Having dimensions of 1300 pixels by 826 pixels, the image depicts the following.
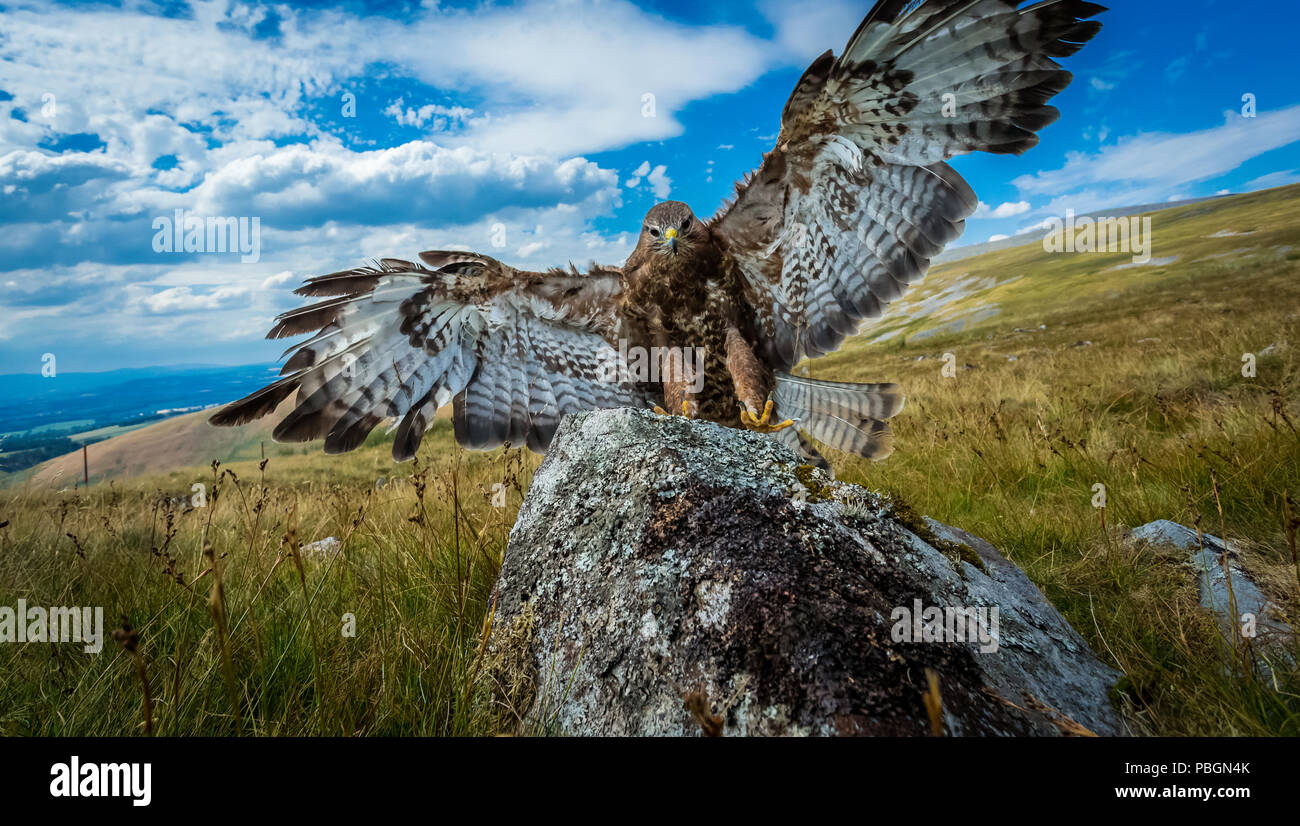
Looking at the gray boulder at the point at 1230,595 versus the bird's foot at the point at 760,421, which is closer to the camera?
the gray boulder at the point at 1230,595

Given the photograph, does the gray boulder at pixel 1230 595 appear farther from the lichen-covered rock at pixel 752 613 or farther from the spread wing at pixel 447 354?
the spread wing at pixel 447 354

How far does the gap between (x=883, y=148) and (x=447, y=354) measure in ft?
11.5

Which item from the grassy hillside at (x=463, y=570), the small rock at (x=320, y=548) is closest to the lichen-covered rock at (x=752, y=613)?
the grassy hillside at (x=463, y=570)

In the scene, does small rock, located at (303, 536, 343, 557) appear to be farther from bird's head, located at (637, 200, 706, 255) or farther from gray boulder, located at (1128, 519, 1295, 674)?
gray boulder, located at (1128, 519, 1295, 674)

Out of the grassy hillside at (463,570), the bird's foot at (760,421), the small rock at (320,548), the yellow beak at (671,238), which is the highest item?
the yellow beak at (671,238)

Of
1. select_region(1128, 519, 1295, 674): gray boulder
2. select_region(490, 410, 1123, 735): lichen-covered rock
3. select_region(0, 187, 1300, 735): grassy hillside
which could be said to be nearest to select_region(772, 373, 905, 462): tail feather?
select_region(0, 187, 1300, 735): grassy hillside

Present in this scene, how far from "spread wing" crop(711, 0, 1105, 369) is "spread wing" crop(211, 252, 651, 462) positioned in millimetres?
1413

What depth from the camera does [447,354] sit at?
178 inches

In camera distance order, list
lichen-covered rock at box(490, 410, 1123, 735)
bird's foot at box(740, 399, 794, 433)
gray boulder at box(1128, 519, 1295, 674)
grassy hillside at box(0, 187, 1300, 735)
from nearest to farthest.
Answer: lichen-covered rock at box(490, 410, 1123, 735), grassy hillside at box(0, 187, 1300, 735), gray boulder at box(1128, 519, 1295, 674), bird's foot at box(740, 399, 794, 433)

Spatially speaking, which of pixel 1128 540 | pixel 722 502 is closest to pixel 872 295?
pixel 1128 540

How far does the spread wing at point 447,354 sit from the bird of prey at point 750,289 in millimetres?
12

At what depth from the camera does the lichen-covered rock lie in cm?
157

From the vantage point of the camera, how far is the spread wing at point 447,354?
13.3 ft
